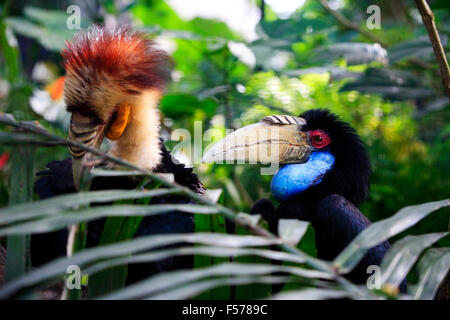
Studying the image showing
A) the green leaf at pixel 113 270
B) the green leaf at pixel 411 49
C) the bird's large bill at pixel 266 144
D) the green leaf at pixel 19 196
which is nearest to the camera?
the green leaf at pixel 19 196

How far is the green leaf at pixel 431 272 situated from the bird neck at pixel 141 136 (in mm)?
1305

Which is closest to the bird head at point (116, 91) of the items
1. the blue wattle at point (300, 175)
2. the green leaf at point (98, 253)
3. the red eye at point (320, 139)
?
the blue wattle at point (300, 175)

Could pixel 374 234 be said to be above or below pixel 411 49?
below

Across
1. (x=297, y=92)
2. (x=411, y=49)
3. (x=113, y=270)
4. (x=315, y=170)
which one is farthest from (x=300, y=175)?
(x=297, y=92)

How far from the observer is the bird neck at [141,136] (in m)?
2.22

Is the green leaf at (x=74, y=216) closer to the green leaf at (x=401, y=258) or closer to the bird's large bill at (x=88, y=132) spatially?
the green leaf at (x=401, y=258)

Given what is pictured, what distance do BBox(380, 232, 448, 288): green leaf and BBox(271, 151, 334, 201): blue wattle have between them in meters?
1.02

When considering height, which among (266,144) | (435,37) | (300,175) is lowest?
(300,175)

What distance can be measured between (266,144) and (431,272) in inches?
44.6

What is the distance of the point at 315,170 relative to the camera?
7.22 feet

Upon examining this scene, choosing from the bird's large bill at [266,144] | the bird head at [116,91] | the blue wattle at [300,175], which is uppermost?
the bird head at [116,91]

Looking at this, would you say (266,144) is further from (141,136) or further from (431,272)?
(431,272)

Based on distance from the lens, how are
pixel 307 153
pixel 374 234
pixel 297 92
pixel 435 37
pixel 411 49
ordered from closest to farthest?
pixel 374 234
pixel 435 37
pixel 307 153
pixel 411 49
pixel 297 92
